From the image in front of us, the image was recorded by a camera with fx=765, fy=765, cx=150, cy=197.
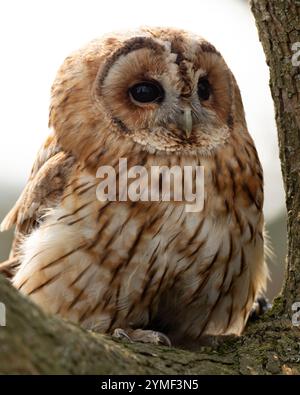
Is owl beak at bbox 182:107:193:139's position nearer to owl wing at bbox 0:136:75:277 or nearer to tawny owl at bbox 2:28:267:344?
tawny owl at bbox 2:28:267:344

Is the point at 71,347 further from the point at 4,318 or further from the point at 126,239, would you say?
the point at 126,239

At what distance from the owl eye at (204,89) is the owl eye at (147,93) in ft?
0.64

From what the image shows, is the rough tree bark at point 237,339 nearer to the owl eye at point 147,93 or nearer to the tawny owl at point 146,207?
the tawny owl at point 146,207

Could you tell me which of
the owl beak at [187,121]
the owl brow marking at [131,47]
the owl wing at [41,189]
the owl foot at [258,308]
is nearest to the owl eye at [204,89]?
the owl beak at [187,121]

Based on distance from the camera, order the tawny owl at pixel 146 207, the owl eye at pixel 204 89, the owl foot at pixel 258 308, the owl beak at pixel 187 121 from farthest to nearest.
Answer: the owl foot at pixel 258 308 < the owl eye at pixel 204 89 < the owl beak at pixel 187 121 < the tawny owl at pixel 146 207

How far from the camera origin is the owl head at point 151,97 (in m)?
3.56

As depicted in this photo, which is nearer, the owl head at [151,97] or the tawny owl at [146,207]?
the tawny owl at [146,207]

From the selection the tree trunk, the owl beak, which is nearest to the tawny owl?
the owl beak

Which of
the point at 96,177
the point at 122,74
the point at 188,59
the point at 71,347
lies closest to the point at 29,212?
the point at 96,177

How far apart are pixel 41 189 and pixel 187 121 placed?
785mm

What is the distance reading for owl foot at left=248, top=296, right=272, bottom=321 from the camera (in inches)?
154

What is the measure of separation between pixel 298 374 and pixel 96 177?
1312mm

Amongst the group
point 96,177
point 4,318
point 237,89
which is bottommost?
point 4,318
